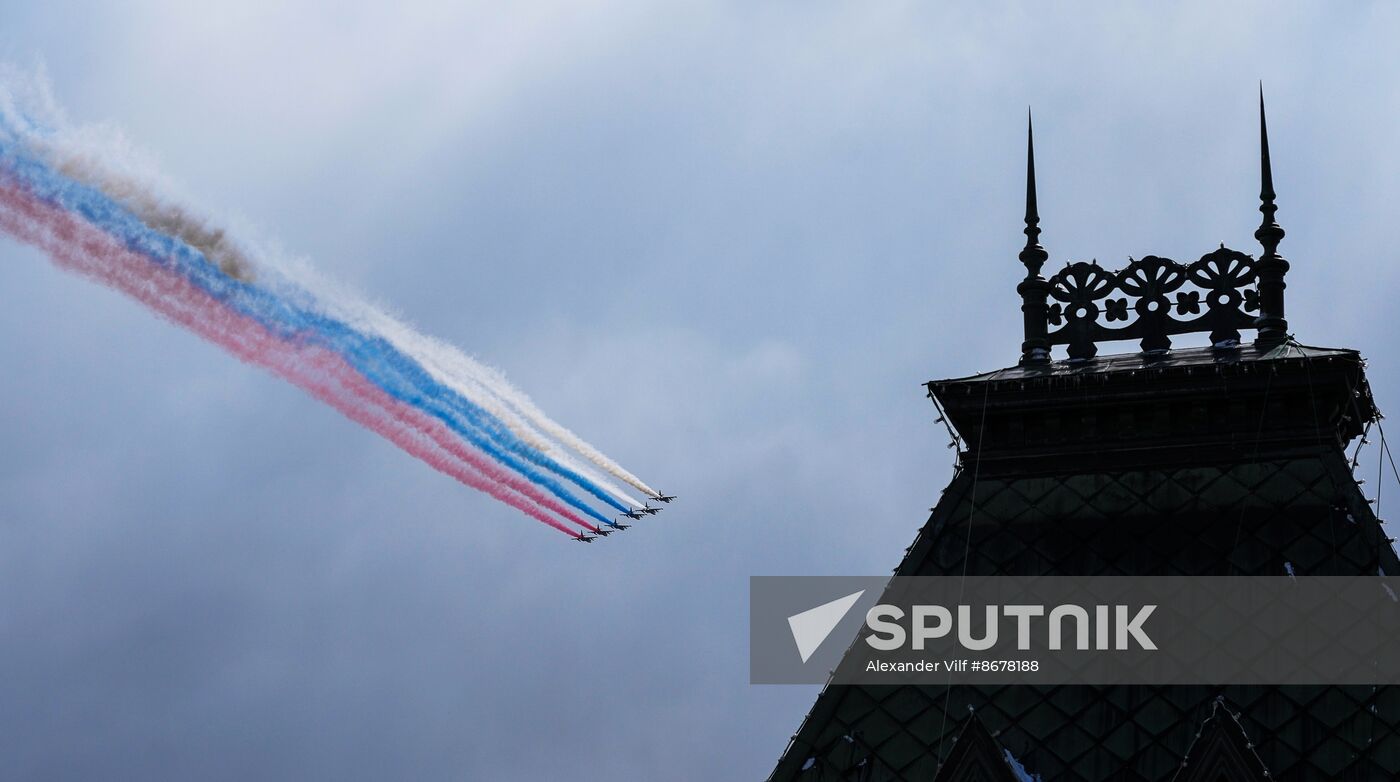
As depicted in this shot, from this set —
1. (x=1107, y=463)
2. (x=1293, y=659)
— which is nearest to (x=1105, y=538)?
(x=1107, y=463)

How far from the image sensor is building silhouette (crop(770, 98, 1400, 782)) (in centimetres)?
4541

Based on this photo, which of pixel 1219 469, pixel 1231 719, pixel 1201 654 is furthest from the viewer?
pixel 1219 469

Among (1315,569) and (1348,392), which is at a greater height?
(1348,392)

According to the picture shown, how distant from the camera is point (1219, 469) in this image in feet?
165

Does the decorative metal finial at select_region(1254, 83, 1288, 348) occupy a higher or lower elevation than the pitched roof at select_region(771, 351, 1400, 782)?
higher

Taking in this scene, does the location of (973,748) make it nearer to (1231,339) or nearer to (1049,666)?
(1049,666)

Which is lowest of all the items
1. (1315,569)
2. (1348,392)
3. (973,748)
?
(973,748)

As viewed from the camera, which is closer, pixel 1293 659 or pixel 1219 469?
pixel 1293 659

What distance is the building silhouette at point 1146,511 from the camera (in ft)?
149

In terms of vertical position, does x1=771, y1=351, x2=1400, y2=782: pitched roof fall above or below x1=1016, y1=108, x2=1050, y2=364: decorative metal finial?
below

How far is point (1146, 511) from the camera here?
5012cm

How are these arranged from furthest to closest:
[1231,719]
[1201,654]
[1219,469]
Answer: [1219,469]
[1201,654]
[1231,719]

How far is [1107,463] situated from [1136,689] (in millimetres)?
6031

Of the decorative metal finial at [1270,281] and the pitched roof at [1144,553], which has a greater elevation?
the decorative metal finial at [1270,281]
